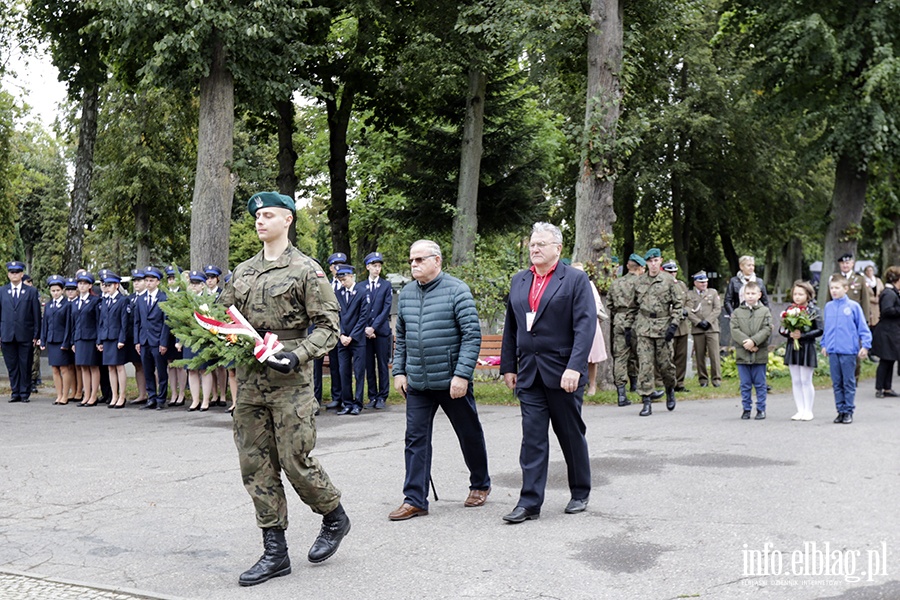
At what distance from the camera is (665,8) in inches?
720

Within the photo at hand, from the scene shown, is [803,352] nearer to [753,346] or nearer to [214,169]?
[753,346]

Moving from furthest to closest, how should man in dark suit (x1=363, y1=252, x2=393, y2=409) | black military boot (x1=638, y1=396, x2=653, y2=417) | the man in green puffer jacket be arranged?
man in dark suit (x1=363, y1=252, x2=393, y2=409) < black military boot (x1=638, y1=396, x2=653, y2=417) < the man in green puffer jacket

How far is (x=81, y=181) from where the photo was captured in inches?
817

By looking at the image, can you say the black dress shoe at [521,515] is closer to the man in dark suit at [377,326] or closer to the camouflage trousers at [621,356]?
the man in dark suit at [377,326]

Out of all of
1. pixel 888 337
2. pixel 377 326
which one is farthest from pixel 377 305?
pixel 888 337

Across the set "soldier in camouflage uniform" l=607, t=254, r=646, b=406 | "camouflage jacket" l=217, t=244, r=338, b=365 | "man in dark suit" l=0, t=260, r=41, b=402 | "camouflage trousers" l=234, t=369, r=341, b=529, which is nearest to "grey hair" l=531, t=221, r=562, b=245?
"camouflage jacket" l=217, t=244, r=338, b=365

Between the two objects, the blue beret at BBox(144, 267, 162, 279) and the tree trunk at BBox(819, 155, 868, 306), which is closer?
the blue beret at BBox(144, 267, 162, 279)

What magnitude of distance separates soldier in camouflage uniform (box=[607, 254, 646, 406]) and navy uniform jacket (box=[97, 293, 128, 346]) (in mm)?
7937

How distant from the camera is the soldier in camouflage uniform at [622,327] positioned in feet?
47.3

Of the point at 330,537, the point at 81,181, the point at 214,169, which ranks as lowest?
the point at 330,537

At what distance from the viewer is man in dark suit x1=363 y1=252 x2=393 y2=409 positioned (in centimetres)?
1401

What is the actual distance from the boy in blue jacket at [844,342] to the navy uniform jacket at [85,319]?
37.8 feet

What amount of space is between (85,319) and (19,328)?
1657 mm

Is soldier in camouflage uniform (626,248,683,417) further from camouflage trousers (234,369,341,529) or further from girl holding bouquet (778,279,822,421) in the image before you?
camouflage trousers (234,369,341,529)
